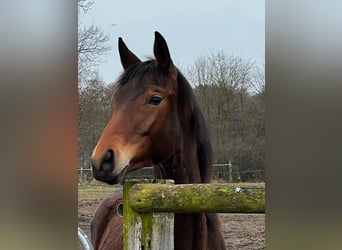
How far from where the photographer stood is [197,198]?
86cm

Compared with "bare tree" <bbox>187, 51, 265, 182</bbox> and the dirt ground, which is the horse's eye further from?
the dirt ground

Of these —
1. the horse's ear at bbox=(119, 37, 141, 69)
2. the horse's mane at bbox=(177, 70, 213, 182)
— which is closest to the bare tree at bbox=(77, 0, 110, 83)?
the horse's ear at bbox=(119, 37, 141, 69)

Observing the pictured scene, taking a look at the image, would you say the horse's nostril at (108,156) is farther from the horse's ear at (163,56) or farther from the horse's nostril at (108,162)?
the horse's ear at (163,56)

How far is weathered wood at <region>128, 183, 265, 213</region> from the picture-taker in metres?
0.81

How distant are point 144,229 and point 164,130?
0.22 m

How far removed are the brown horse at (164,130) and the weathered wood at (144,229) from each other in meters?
0.07

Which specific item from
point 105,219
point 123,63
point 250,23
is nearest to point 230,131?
point 250,23

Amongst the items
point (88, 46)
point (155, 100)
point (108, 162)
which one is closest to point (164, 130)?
point (155, 100)

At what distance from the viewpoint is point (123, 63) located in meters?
1.00

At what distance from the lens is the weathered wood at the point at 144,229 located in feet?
2.90

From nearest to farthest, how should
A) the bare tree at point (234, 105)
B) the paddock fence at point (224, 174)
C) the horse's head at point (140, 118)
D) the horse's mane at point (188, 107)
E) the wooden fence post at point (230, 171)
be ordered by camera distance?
1. the bare tree at point (234, 105)
2. the paddock fence at point (224, 174)
3. the wooden fence post at point (230, 171)
4. the horse's head at point (140, 118)
5. the horse's mane at point (188, 107)

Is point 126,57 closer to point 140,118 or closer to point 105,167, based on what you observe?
point 140,118

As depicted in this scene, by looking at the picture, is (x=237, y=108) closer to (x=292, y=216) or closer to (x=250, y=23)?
(x=250, y=23)

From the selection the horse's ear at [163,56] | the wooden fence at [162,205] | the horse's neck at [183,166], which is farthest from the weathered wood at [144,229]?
the horse's ear at [163,56]
